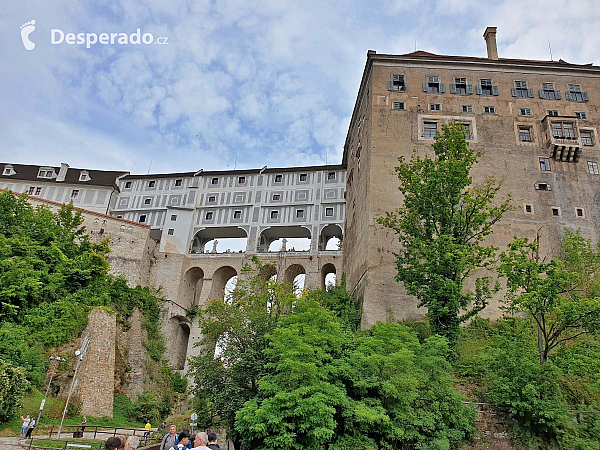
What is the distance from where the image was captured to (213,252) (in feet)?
152

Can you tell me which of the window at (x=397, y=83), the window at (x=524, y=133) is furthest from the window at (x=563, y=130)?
the window at (x=397, y=83)

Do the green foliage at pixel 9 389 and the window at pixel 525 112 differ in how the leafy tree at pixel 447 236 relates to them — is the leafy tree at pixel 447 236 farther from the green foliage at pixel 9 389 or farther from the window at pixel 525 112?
the green foliage at pixel 9 389

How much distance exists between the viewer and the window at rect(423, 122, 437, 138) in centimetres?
3222

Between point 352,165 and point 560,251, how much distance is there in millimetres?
17331

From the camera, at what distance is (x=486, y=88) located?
33.7 meters

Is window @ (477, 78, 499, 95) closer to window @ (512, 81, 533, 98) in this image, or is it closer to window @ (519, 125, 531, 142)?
window @ (512, 81, 533, 98)

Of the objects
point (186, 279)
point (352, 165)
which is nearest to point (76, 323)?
point (186, 279)

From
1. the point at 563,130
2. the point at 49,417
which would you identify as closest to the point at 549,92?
the point at 563,130

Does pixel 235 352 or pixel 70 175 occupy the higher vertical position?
pixel 70 175

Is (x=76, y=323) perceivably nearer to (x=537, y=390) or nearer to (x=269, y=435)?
(x=269, y=435)

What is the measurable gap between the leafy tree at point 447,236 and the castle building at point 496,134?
16.8 ft

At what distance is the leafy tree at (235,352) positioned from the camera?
1889cm

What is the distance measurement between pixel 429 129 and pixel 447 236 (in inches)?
525

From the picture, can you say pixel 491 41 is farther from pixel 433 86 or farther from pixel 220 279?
pixel 220 279
